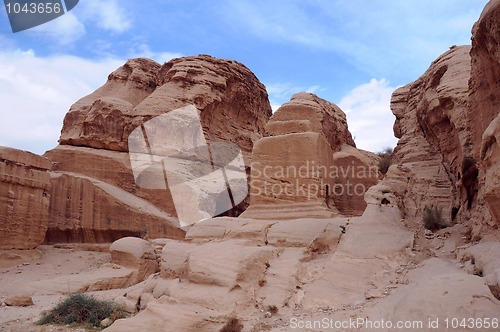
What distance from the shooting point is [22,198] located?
14.8 m

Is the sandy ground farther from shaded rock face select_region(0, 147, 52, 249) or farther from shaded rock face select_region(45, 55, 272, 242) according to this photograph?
shaded rock face select_region(45, 55, 272, 242)

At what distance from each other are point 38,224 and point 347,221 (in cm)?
1291

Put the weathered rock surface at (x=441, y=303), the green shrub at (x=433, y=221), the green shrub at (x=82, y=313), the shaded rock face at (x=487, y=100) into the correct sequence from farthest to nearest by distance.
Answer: the green shrub at (x=433, y=221) < the green shrub at (x=82, y=313) < the shaded rock face at (x=487, y=100) < the weathered rock surface at (x=441, y=303)

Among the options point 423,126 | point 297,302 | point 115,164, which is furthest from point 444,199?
point 115,164

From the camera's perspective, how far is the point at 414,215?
33.4 feet

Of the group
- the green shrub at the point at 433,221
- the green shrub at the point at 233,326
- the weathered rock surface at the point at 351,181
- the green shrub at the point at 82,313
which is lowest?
the green shrub at the point at 82,313

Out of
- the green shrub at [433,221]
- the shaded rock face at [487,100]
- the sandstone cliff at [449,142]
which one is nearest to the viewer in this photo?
the shaded rock face at [487,100]

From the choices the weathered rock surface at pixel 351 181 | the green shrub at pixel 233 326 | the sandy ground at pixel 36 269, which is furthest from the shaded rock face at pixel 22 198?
the green shrub at pixel 233 326

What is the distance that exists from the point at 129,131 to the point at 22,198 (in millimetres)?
9016

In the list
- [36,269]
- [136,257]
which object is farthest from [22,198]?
[136,257]

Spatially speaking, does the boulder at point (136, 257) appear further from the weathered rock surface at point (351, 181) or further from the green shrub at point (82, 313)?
the weathered rock surface at point (351, 181)

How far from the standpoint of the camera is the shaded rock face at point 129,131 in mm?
17906

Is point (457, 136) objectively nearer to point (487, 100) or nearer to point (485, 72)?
point (487, 100)

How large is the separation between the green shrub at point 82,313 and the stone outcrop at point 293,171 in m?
4.29
